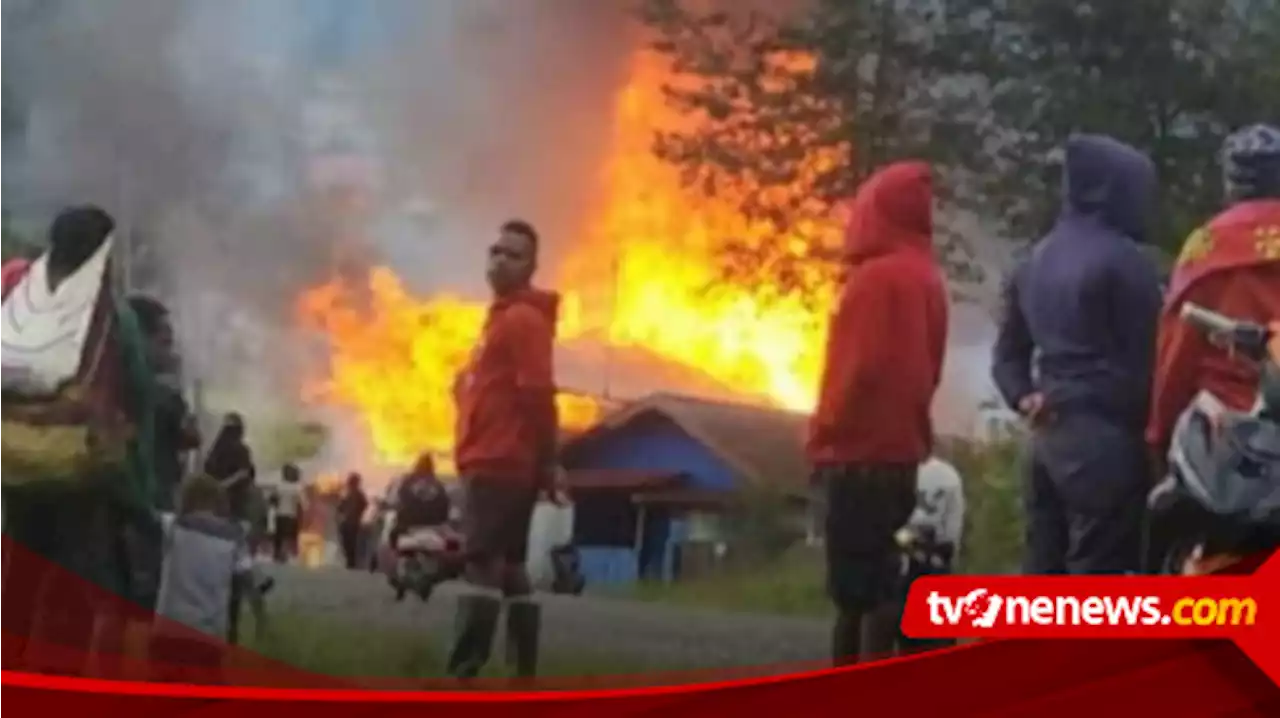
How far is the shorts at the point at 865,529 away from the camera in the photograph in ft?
4.40

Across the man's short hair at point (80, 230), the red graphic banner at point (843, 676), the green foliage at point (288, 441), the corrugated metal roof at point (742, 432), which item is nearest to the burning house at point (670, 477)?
the corrugated metal roof at point (742, 432)

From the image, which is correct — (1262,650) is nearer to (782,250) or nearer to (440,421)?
(782,250)

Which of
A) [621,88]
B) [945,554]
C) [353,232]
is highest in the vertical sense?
[621,88]

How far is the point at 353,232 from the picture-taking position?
1390mm

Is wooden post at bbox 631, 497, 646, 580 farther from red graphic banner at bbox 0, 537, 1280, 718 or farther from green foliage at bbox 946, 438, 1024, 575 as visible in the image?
green foliage at bbox 946, 438, 1024, 575

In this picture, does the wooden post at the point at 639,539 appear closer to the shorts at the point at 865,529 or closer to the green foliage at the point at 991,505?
the shorts at the point at 865,529

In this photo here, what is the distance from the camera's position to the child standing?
1378 mm

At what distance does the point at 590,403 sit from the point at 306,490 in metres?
0.25

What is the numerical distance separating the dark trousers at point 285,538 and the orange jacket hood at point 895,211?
0.52m

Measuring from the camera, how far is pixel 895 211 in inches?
53.4

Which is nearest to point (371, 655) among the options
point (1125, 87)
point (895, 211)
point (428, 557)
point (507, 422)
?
point (428, 557)

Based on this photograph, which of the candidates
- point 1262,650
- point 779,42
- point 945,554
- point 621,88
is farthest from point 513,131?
point 1262,650

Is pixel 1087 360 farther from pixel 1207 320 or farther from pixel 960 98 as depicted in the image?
pixel 960 98

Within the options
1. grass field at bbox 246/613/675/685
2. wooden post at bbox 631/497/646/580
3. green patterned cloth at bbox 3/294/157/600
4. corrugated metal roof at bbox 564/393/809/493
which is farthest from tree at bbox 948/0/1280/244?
green patterned cloth at bbox 3/294/157/600
